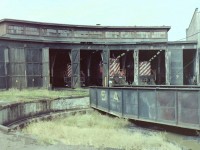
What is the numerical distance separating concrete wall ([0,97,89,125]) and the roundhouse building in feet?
29.0

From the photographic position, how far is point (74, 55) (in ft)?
92.7

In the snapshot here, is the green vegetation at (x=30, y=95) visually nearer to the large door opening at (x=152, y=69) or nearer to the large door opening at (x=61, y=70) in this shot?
the large door opening at (x=152, y=69)

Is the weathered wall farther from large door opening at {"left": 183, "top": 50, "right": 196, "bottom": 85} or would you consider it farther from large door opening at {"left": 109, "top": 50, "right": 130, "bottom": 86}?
large door opening at {"left": 183, "top": 50, "right": 196, "bottom": 85}

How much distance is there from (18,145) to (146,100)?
6539 millimetres

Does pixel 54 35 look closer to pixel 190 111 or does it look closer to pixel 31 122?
pixel 31 122

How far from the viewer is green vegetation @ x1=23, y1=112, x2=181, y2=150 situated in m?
9.00

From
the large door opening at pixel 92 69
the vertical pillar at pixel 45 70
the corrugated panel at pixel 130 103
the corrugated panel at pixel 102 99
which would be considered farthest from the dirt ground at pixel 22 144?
the large door opening at pixel 92 69

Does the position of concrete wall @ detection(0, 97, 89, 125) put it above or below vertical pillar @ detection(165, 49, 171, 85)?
below

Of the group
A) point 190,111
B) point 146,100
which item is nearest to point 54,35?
point 146,100

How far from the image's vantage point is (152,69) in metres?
33.9

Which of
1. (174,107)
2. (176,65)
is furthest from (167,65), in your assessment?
(174,107)

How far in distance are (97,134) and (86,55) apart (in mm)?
23768

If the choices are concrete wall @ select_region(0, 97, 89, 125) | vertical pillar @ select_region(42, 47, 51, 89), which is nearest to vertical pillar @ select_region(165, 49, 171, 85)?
vertical pillar @ select_region(42, 47, 51, 89)

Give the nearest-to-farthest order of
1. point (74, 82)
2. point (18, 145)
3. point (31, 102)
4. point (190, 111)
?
point (18, 145) < point (190, 111) < point (31, 102) < point (74, 82)
